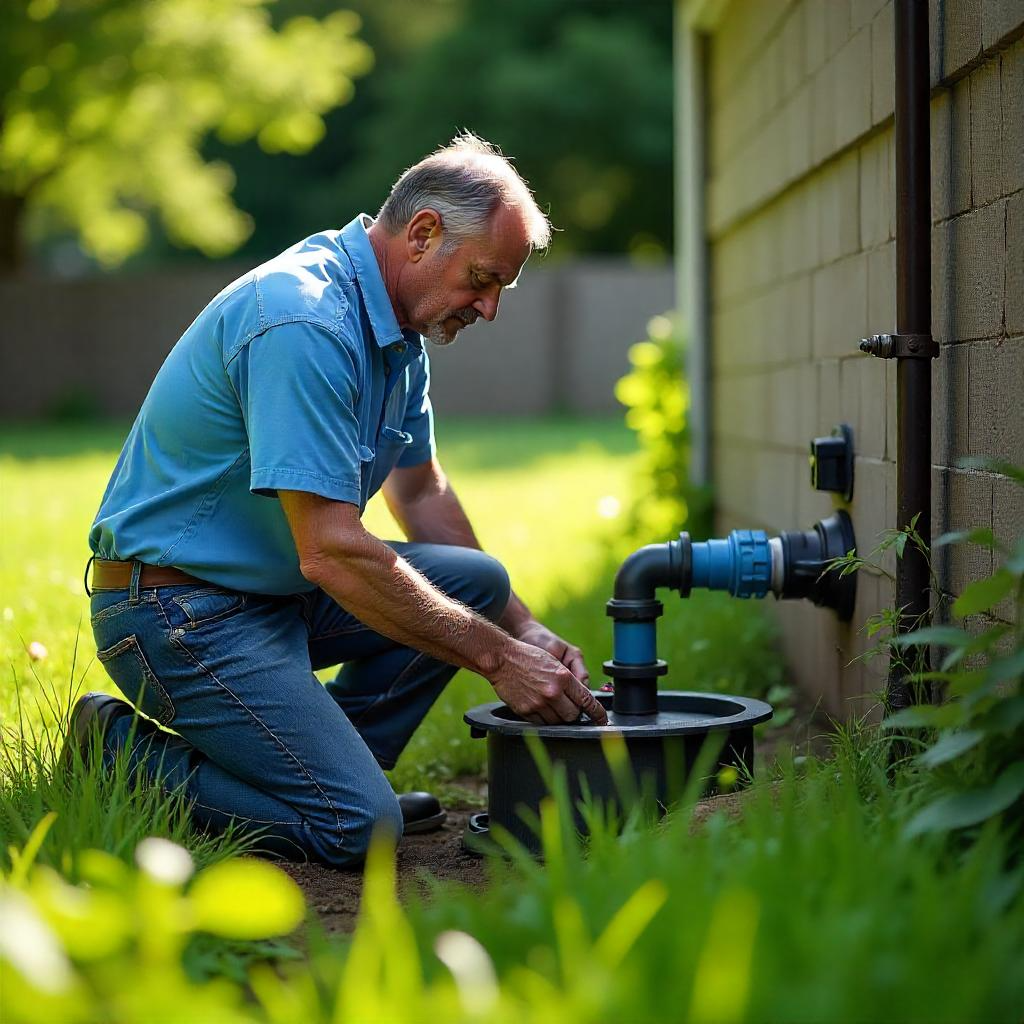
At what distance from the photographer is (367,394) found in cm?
290

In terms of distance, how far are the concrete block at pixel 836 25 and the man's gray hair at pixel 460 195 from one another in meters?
1.09

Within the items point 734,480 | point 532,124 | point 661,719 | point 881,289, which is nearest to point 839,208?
point 881,289

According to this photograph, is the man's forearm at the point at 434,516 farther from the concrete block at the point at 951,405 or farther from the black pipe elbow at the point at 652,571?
the concrete block at the point at 951,405

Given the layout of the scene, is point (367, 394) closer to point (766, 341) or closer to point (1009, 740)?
point (1009, 740)

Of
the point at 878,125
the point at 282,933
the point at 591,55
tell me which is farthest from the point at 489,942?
the point at 591,55

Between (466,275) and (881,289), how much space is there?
95 cm

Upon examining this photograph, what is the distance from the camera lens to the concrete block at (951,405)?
264 centimetres

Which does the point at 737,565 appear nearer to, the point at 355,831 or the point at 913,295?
the point at 913,295

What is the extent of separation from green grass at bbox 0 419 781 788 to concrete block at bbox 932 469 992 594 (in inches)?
51.2

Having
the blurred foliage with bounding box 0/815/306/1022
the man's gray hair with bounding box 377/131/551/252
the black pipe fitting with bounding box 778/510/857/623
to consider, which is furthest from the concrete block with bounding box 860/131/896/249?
the blurred foliage with bounding box 0/815/306/1022

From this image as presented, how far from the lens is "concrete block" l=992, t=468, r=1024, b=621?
2353 millimetres

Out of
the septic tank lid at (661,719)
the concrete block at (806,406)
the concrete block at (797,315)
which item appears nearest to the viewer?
the septic tank lid at (661,719)

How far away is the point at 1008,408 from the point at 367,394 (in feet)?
4.07

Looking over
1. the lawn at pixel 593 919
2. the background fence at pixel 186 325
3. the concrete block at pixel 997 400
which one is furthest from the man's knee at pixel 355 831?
the background fence at pixel 186 325
